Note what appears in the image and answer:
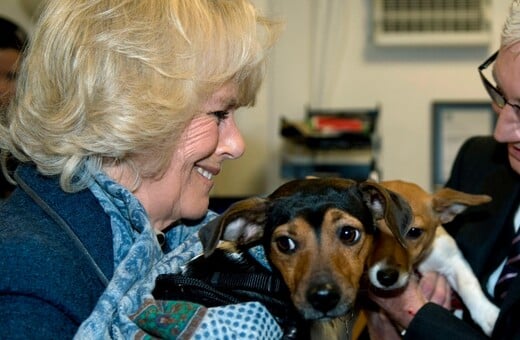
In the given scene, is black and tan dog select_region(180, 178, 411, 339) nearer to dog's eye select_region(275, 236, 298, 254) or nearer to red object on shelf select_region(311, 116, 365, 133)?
dog's eye select_region(275, 236, 298, 254)

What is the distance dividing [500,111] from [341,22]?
2201 millimetres

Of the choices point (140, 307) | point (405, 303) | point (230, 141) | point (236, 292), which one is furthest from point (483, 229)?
point (140, 307)

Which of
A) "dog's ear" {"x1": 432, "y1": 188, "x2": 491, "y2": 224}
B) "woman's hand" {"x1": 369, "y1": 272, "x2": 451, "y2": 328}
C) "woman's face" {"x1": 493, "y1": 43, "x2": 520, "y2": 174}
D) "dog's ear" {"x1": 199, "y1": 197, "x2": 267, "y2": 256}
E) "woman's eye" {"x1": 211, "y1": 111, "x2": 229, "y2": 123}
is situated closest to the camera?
"dog's ear" {"x1": 199, "y1": 197, "x2": 267, "y2": 256}

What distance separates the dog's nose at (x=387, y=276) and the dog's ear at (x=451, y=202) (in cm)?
31

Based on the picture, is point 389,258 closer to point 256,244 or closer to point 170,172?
point 256,244

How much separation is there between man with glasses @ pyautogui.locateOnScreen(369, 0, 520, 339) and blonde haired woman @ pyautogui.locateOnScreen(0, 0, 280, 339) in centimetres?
53

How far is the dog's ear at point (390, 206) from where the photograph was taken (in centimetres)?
151

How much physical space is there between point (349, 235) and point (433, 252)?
54 centimetres

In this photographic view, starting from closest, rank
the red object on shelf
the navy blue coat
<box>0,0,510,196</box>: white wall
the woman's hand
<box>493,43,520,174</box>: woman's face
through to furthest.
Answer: the navy blue coat → <box>493,43,520,174</box>: woman's face → the woman's hand → the red object on shelf → <box>0,0,510,196</box>: white wall

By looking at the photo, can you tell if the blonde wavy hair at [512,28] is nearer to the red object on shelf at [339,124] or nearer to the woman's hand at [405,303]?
the woman's hand at [405,303]

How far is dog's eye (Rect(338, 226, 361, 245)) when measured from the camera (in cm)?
152

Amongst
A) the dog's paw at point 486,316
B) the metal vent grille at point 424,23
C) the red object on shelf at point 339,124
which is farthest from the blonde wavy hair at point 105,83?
the metal vent grille at point 424,23

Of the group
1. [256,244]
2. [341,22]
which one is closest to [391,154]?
[341,22]

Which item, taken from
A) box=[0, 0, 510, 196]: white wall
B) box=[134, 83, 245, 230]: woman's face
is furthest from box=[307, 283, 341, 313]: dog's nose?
box=[0, 0, 510, 196]: white wall
